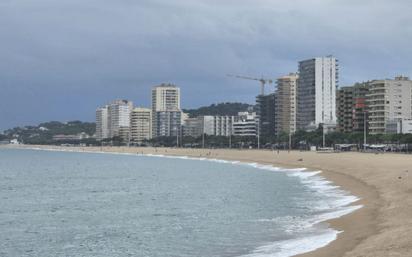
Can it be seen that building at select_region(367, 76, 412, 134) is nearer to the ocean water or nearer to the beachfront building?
the beachfront building

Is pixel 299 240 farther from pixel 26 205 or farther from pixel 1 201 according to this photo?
pixel 1 201

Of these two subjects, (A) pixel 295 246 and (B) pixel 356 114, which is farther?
(B) pixel 356 114

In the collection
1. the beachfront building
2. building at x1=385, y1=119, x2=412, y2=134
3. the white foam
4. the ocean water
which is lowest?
the ocean water

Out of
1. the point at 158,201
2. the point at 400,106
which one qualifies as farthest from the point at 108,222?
the point at 400,106

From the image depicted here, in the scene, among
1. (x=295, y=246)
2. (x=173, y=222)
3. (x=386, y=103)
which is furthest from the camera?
(x=386, y=103)

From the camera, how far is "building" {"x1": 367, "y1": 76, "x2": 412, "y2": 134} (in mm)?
179500

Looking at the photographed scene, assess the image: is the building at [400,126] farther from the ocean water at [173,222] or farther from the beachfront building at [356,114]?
the ocean water at [173,222]

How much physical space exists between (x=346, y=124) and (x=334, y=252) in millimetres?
183854

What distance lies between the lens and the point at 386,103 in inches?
7092

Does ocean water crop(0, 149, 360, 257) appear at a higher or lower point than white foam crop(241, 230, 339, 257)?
lower

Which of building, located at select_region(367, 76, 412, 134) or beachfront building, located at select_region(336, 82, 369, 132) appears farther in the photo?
beachfront building, located at select_region(336, 82, 369, 132)

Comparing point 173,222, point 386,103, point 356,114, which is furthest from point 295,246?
point 356,114

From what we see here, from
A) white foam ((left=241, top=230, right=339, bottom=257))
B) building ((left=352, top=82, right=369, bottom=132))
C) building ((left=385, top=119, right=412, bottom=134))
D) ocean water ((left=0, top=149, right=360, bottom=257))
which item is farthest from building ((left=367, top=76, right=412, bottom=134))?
white foam ((left=241, top=230, right=339, bottom=257))

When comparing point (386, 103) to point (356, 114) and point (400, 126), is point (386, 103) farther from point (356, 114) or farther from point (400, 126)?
point (400, 126)
